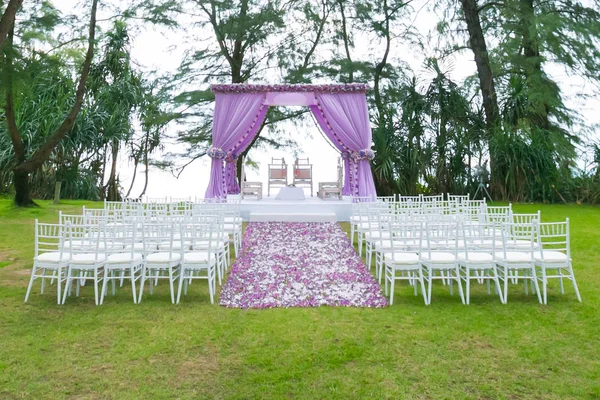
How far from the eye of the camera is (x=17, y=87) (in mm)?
9586

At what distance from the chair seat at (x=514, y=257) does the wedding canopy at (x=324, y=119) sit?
6.06 m

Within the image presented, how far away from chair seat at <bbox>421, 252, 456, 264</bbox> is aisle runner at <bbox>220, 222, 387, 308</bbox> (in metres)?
0.54

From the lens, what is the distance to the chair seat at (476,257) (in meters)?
4.38

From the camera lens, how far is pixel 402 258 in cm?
448

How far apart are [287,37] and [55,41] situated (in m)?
6.57

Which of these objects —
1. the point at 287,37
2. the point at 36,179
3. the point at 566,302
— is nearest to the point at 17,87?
the point at 36,179

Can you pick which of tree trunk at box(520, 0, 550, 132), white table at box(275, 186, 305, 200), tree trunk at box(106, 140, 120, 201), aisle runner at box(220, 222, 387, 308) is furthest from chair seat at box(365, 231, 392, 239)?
tree trunk at box(106, 140, 120, 201)

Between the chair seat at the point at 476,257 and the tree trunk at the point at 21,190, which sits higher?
the tree trunk at the point at 21,190

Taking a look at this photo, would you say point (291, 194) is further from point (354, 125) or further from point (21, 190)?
point (21, 190)

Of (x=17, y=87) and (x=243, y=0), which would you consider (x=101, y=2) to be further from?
(x=243, y=0)

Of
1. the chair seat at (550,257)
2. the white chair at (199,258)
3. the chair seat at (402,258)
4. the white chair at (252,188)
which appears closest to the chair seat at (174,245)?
the white chair at (199,258)

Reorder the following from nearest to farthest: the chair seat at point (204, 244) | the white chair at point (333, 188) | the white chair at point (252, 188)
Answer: the chair seat at point (204, 244), the white chair at point (333, 188), the white chair at point (252, 188)

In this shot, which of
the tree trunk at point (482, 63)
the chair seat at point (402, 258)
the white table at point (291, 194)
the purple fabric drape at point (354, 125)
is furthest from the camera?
the tree trunk at point (482, 63)

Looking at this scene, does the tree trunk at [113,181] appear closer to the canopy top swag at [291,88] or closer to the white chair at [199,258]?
the canopy top swag at [291,88]
